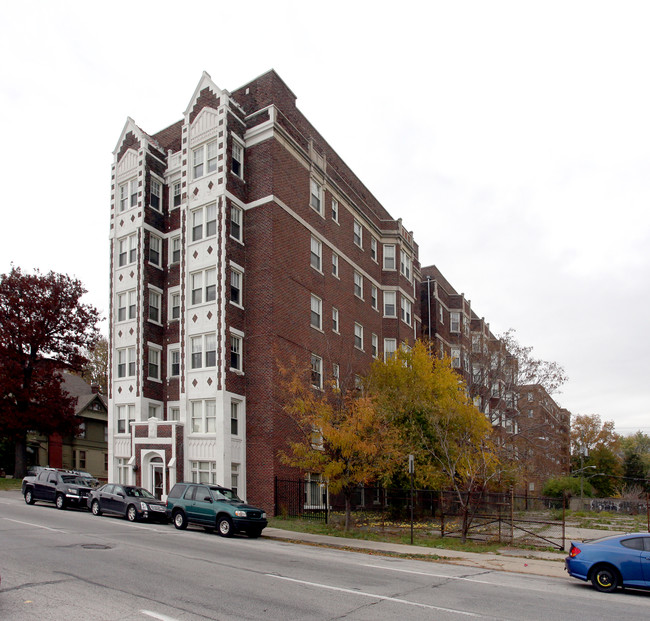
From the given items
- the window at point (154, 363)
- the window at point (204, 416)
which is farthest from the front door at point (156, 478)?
→ the window at point (154, 363)

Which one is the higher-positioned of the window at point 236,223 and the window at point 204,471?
the window at point 236,223

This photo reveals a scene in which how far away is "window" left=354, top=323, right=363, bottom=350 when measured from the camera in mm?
40250

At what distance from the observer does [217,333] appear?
30.3 m

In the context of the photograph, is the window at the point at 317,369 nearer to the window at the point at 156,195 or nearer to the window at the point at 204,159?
the window at the point at 204,159

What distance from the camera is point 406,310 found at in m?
47.1

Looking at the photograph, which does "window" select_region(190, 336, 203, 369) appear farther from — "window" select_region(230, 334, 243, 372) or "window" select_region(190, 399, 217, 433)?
"window" select_region(190, 399, 217, 433)

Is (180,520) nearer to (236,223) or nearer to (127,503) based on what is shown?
(127,503)

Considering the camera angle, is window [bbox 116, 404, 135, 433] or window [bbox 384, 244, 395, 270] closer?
window [bbox 116, 404, 135, 433]

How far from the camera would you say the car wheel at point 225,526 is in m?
21.2

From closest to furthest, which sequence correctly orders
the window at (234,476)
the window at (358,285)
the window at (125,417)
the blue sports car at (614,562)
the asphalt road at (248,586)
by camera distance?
the asphalt road at (248,586), the blue sports car at (614,562), the window at (234,476), the window at (125,417), the window at (358,285)

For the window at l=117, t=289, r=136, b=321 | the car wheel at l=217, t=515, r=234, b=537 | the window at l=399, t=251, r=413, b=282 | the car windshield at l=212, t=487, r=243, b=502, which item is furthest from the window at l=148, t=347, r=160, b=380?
the window at l=399, t=251, r=413, b=282

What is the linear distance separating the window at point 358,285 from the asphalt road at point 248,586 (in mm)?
23821

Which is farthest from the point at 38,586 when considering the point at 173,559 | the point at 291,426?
the point at 291,426

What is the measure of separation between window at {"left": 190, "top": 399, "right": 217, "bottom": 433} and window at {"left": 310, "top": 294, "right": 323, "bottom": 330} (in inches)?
293
